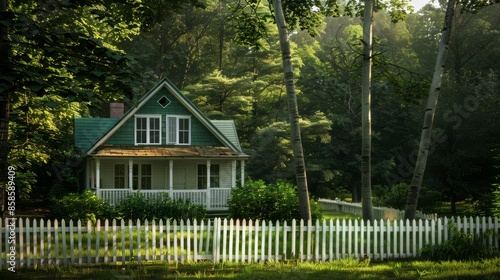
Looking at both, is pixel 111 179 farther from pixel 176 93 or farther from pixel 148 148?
pixel 176 93

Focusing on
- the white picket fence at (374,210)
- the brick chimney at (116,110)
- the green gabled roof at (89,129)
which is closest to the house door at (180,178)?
the green gabled roof at (89,129)

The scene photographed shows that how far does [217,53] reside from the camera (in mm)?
57938

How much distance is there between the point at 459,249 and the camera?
1373cm

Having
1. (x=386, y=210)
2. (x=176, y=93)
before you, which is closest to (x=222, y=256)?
(x=386, y=210)

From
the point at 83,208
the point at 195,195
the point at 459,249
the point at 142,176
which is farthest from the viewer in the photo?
the point at 142,176

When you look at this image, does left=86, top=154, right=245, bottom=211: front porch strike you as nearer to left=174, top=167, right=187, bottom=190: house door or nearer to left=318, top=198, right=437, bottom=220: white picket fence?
left=174, top=167, right=187, bottom=190: house door

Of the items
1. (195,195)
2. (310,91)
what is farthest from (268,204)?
(310,91)

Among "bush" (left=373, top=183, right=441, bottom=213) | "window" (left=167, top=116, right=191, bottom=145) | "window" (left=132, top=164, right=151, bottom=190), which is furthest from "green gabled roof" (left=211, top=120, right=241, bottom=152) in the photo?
"bush" (left=373, top=183, right=441, bottom=213)

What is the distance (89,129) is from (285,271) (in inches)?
919

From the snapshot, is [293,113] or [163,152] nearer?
[293,113]

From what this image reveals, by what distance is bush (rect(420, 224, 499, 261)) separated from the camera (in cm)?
1370

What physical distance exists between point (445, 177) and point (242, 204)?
16545mm

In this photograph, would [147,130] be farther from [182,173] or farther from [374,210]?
[374,210]

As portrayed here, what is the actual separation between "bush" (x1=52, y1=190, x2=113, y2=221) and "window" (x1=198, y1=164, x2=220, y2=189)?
10.4 meters
